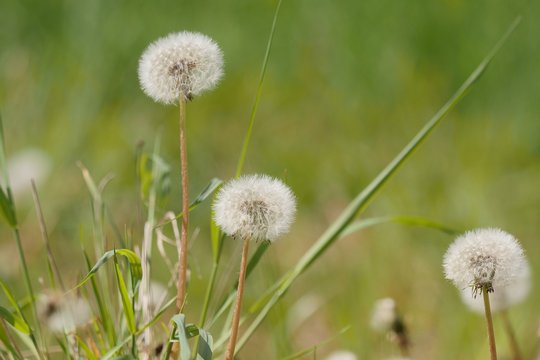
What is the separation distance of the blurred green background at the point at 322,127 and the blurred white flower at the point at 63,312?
2.99 ft

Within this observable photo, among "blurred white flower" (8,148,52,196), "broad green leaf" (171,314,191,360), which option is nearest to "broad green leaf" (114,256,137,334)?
"broad green leaf" (171,314,191,360)

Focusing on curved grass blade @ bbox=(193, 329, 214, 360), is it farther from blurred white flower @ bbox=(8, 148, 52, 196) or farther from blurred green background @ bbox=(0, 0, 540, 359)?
blurred white flower @ bbox=(8, 148, 52, 196)

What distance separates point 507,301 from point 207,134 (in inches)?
118

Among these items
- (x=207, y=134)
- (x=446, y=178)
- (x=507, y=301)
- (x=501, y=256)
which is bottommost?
(x=501, y=256)

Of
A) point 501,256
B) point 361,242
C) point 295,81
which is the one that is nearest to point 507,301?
point 501,256

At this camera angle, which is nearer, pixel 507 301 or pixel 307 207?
pixel 507 301

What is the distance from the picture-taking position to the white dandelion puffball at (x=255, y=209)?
62.2 inches

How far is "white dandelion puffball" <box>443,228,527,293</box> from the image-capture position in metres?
1.50

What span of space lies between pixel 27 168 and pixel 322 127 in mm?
1529

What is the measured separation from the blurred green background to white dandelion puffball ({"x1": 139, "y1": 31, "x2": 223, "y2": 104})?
129cm

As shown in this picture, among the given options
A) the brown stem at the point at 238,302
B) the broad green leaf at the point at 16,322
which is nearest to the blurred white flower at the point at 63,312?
the broad green leaf at the point at 16,322

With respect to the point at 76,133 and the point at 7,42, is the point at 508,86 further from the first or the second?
the point at 7,42

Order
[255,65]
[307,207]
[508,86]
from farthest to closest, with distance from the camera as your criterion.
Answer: [255,65] < [508,86] < [307,207]

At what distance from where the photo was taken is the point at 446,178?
3992 millimetres
